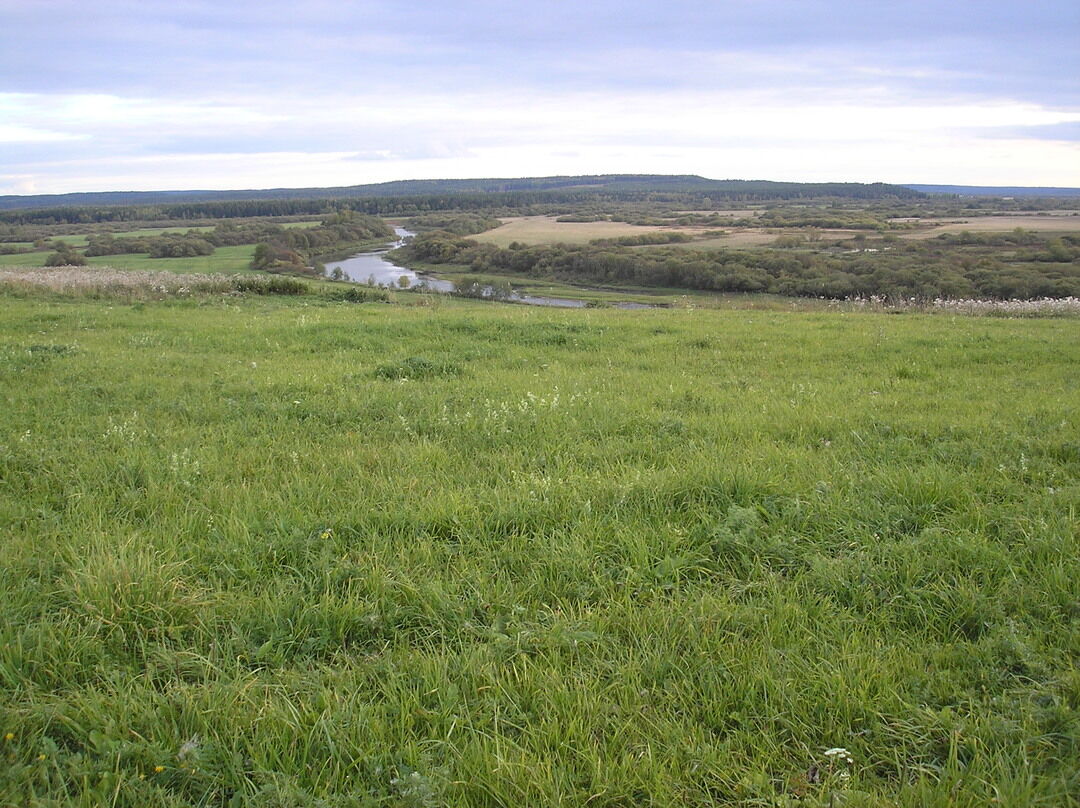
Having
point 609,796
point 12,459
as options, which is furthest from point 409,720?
point 12,459

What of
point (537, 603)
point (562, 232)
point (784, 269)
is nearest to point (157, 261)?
point (562, 232)

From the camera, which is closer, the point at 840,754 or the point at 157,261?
the point at 840,754

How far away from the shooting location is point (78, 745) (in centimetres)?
272

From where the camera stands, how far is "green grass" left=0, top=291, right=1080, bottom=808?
2.60 m

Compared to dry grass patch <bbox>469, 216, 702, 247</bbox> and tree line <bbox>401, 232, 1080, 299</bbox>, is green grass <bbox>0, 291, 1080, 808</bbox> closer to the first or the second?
tree line <bbox>401, 232, 1080, 299</bbox>

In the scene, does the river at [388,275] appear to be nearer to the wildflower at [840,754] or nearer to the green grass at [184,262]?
the green grass at [184,262]

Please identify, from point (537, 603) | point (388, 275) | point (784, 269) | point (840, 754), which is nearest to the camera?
point (840, 754)

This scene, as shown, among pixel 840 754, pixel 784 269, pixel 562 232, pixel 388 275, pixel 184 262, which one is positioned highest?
pixel 562 232

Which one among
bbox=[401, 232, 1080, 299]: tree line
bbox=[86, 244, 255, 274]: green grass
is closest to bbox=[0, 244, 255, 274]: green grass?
bbox=[86, 244, 255, 274]: green grass

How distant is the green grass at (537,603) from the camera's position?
2.60 m

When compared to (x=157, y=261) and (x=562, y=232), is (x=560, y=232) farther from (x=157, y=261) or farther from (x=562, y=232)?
(x=157, y=261)

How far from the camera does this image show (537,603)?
3.71 m

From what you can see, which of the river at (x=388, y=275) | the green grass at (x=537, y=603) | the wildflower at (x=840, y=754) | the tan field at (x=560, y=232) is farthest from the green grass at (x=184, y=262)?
the wildflower at (x=840, y=754)

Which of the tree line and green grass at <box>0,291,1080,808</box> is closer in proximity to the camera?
green grass at <box>0,291,1080,808</box>
